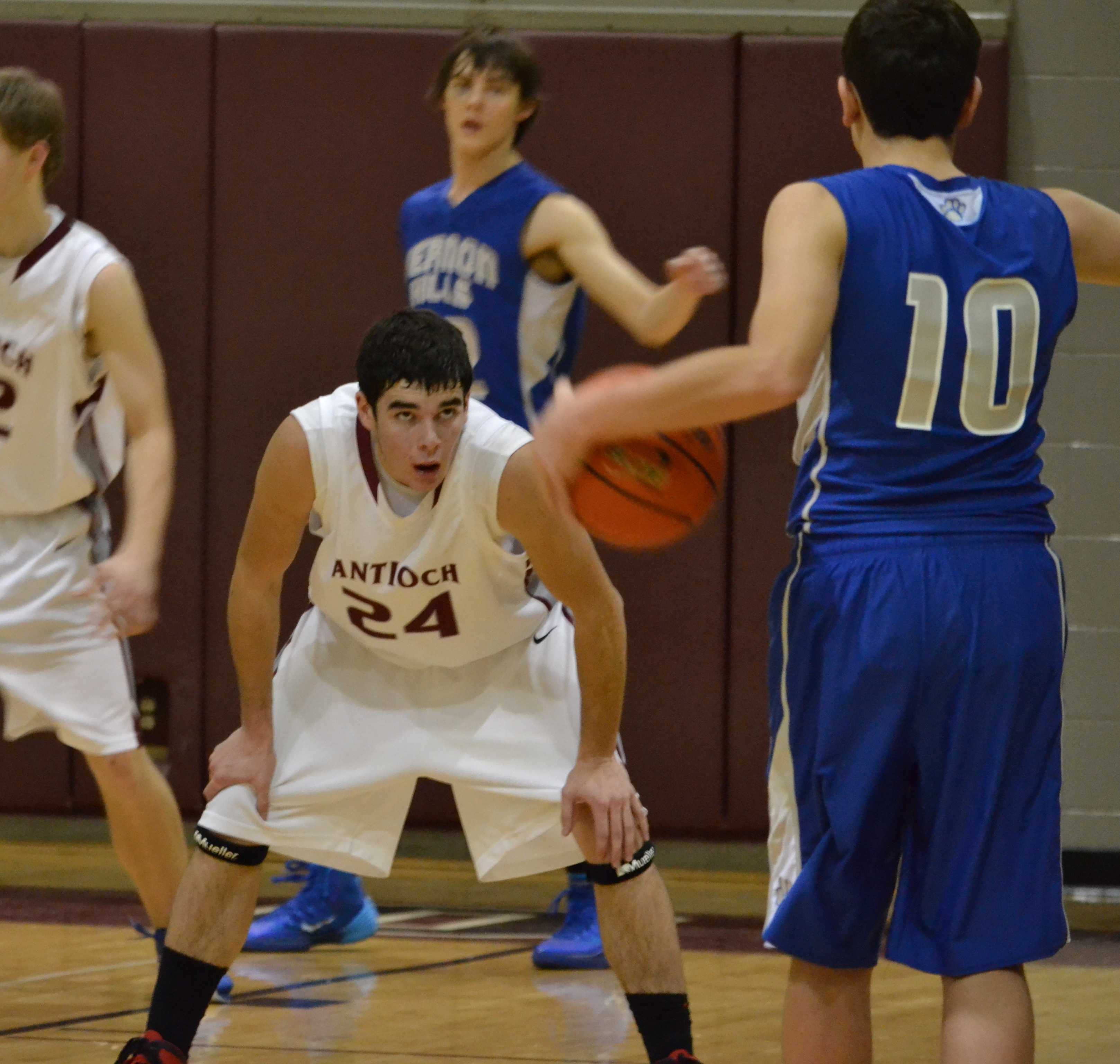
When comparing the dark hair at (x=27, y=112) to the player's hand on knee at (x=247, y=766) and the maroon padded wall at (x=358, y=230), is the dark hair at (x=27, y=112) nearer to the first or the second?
the player's hand on knee at (x=247, y=766)

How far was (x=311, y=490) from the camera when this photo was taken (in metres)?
3.29

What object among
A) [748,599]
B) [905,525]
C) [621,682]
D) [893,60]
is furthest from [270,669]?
[748,599]

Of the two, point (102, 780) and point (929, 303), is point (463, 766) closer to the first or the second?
point (102, 780)

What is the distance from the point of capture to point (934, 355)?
2482 millimetres

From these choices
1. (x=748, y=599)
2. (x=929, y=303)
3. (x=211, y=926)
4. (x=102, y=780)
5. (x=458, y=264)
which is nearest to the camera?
(x=929, y=303)

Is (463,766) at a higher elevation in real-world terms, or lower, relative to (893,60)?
lower

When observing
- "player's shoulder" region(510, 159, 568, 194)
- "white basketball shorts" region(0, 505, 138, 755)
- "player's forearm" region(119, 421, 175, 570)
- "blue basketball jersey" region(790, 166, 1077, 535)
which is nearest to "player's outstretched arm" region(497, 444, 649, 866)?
"blue basketball jersey" region(790, 166, 1077, 535)

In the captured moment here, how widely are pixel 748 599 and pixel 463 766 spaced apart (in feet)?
9.39

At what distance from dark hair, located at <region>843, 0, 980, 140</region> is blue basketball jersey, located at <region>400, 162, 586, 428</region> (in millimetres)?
2040

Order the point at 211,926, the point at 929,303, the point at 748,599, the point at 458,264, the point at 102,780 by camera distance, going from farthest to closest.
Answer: the point at 748,599 → the point at 458,264 → the point at 102,780 → the point at 211,926 → the point at 929,303

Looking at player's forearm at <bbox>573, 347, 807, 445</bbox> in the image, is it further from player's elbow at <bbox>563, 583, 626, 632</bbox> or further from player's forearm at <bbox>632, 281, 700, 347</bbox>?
player's forearm at <bbox>632, 281, 700, 347</bbox>

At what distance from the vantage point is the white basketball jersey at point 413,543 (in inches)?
130

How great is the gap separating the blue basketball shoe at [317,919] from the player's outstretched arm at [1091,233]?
2.73 meters

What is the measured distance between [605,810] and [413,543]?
56cm
